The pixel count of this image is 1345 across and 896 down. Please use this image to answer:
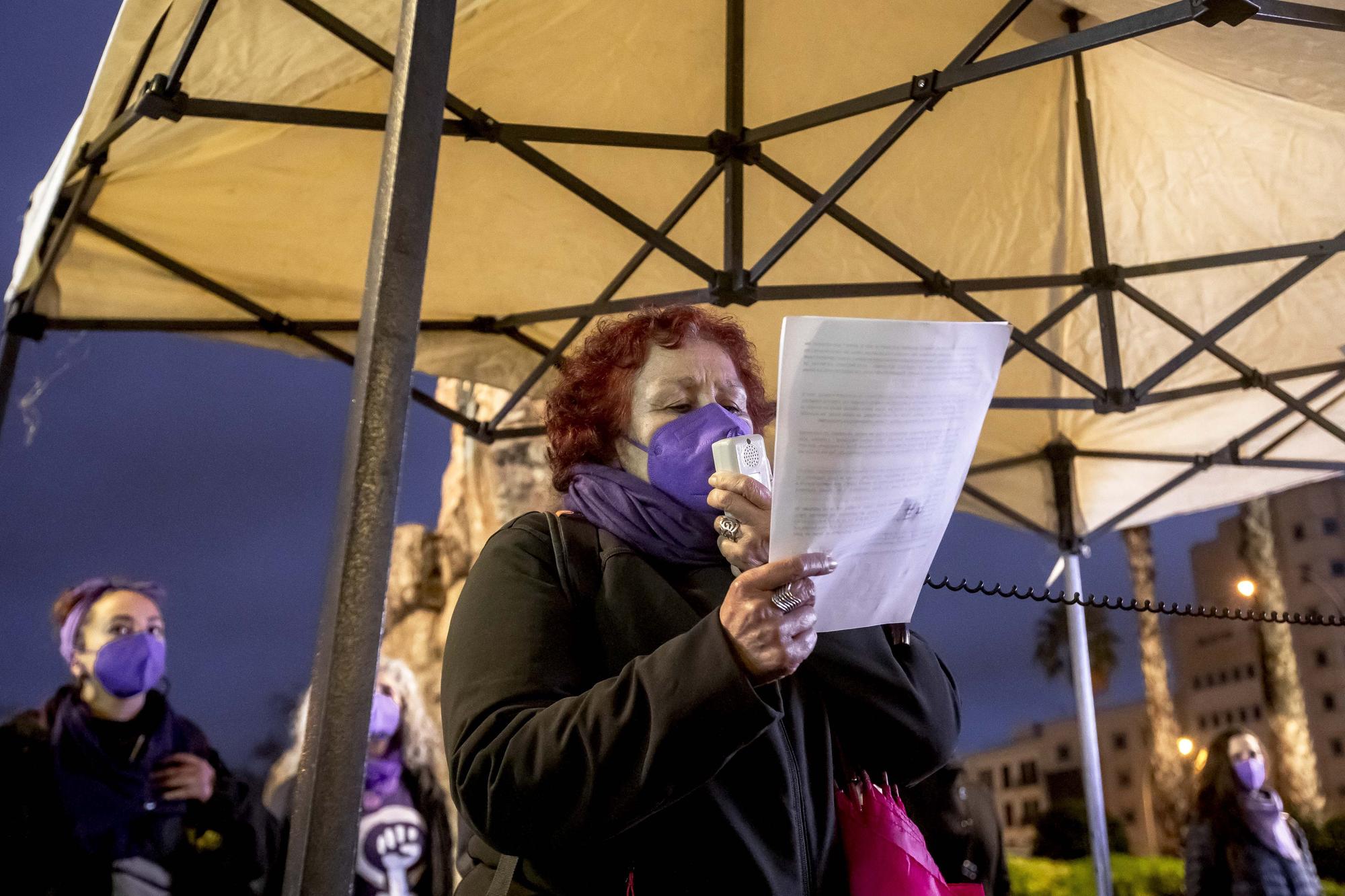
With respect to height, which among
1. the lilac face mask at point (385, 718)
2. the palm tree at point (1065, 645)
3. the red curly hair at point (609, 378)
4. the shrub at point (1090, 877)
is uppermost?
the palm tree at point (1065, 645)

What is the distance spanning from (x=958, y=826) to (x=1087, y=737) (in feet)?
7.75

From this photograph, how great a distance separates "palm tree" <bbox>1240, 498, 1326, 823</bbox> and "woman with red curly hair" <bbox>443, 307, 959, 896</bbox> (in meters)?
15.9

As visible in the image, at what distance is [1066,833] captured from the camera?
20031 millimetres

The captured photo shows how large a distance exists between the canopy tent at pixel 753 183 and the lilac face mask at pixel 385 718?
63.6 inches

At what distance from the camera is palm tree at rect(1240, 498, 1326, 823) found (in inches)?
589

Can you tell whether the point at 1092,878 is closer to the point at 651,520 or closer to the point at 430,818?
Result: the point at 430,818

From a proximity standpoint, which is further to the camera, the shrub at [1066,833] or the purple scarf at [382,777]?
the shrub at [1066,833]

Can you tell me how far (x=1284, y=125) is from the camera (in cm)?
413

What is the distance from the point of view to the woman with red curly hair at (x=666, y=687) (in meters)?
1.14

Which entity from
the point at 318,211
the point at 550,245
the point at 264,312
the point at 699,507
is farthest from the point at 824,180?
the point at 699,507

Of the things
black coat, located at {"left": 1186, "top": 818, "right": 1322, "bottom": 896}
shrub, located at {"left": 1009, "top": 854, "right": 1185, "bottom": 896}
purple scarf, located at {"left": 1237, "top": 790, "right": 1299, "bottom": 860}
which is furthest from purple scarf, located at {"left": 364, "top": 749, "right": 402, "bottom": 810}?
shrub, located at {"left": 1009, "top": 854, "right": 1185, "bottom": 896}

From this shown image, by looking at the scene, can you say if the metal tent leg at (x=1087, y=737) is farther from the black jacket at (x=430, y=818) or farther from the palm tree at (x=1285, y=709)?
the palm tree at (x=1285, y=709)

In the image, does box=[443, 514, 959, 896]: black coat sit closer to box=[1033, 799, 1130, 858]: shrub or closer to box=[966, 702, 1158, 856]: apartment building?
box=[1033, 799, 1130, 858]: shrub

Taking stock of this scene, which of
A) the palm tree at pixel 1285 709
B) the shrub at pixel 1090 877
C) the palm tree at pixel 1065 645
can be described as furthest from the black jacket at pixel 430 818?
the palm tree at pixel 1065 645
